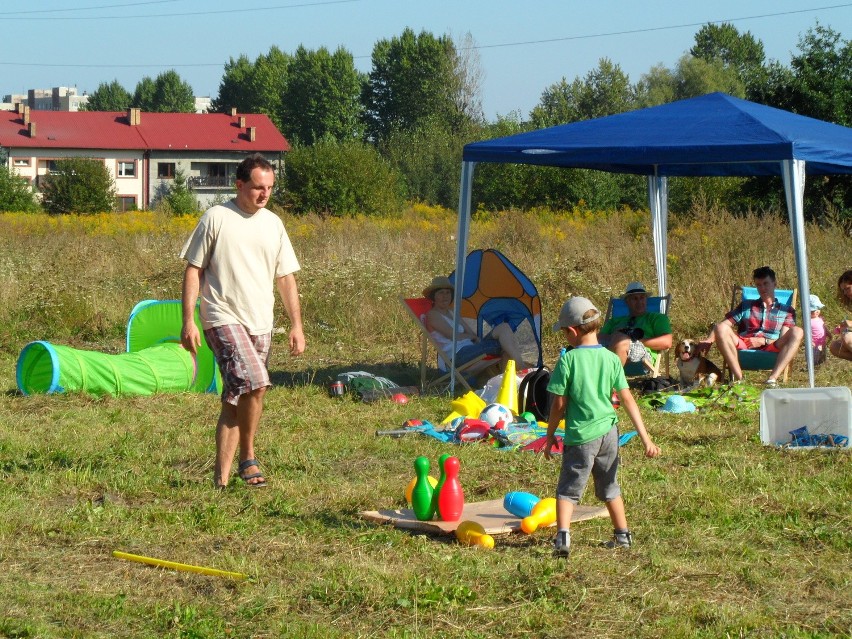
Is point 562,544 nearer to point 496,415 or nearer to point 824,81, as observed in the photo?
point 496,415

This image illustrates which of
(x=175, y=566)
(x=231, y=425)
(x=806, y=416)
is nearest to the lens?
(x=175, y=566)

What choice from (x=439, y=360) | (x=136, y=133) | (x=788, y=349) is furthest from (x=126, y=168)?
(x=788, y=349)

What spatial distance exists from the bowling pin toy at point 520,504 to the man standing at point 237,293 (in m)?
1.35

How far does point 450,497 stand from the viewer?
4.82 m

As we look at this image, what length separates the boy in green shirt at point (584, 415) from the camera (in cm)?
441

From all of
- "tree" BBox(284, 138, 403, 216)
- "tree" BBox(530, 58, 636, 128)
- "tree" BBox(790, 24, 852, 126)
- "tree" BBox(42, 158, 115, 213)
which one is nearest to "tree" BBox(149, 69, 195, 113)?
"tree" BBox(530, 58, 636, 128)

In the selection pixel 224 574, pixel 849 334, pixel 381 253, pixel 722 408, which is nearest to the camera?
pixel 224 574

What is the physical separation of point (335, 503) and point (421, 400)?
3.17 meters

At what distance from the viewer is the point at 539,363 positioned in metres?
8.73

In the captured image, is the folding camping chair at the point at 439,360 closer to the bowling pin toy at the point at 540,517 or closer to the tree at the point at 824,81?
the bowling pin toy at the point at 540,517

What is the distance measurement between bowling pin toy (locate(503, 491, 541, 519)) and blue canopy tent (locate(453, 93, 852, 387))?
11.2 ft

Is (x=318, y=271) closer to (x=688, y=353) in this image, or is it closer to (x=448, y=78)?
(x=688, y=353)

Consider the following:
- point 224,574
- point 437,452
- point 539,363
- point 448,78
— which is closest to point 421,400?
point 539,363

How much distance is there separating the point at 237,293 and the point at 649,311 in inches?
206
